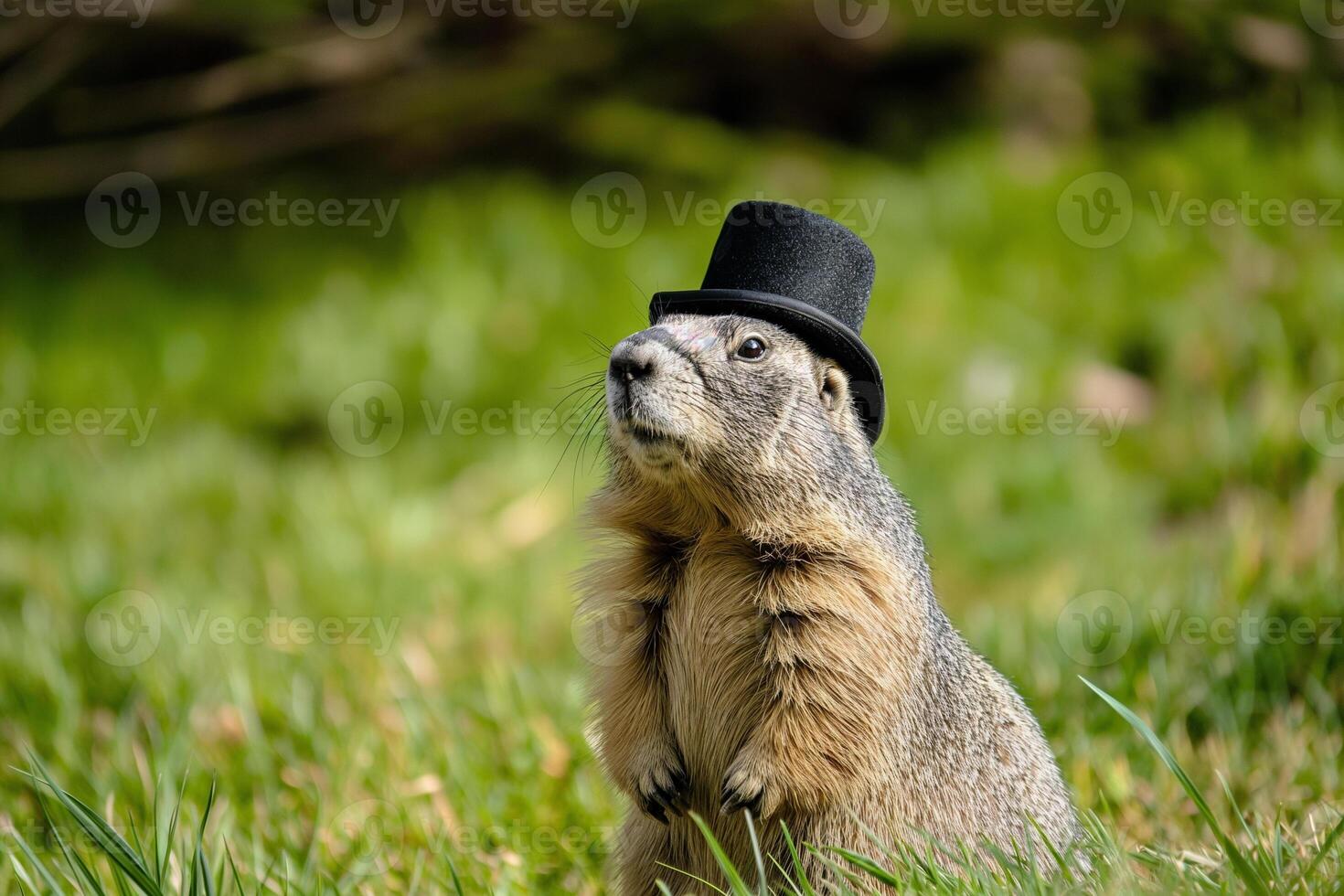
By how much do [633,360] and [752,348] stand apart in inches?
15.8

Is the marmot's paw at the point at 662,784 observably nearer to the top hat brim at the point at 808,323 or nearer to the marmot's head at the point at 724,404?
the marmot's head at the point at 724,404

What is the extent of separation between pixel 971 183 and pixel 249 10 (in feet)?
16.1

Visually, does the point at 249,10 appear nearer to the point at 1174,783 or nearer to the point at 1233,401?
the point at 1233,401

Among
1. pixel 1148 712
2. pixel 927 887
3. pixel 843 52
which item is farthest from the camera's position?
pixel 843 52

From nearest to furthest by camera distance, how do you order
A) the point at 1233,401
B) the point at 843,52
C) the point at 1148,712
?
the point at 1148,712
the point at 1233,401
the point at 843,52

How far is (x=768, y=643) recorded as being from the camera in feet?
9.96

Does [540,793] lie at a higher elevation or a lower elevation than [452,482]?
lower

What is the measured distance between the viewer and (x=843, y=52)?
9.67 meters

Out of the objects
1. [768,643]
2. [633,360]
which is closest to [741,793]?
[768,643]

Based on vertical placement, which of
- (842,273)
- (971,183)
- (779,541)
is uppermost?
(971,183)

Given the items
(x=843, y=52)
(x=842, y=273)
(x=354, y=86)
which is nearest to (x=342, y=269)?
(x=354, y=86)

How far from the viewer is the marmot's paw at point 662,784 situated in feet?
10.1

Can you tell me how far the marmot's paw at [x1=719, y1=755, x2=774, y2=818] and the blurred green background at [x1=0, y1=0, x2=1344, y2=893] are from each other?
839 millimetres

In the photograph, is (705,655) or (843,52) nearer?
(705,655)
